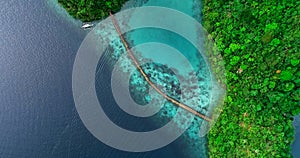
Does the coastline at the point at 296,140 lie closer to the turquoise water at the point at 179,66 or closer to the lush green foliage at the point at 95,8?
the turquoise water at the point at 179,66

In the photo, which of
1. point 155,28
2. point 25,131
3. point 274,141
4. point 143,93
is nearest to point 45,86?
point 25,131

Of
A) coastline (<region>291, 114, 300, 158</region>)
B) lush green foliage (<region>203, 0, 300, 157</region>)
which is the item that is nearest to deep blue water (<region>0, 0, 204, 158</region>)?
lush green foliage (<region>203, 0, 300, 157</region>)

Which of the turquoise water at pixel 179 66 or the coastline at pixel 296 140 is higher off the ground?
Result: the turquoise water at pixel 179 66

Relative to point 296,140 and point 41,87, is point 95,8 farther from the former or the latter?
point 296,140

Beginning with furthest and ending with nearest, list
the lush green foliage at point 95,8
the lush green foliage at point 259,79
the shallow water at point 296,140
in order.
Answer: the lush green foliage at point 95,8 → the lush green foliage at point 259,79 → the shallow water at point 296,140

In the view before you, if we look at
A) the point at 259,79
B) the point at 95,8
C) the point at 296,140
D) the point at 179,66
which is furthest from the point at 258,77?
the point at 95,8

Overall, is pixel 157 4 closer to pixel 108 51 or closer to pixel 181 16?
pixel 181 16

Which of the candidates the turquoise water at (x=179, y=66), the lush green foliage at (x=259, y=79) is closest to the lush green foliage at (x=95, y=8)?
the turquoise water at (x=179, y=66)

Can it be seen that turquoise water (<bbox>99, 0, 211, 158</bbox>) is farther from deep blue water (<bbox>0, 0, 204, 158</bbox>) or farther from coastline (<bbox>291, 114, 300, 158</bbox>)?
coastline (<bbox>291, 114, 300, 158</bbox>)
